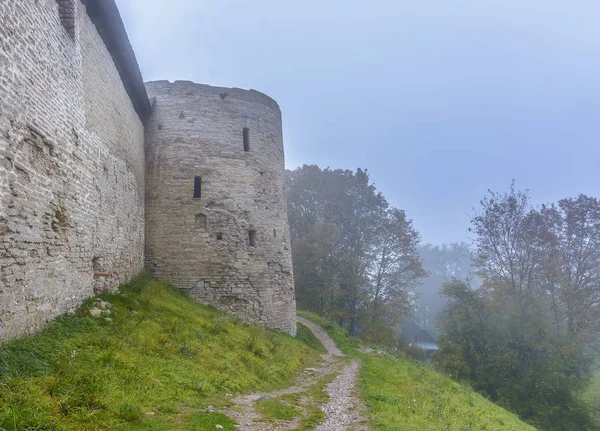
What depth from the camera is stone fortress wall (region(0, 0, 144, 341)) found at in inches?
227

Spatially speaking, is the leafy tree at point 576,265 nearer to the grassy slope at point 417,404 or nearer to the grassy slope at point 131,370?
the grassy slope at point 417,404

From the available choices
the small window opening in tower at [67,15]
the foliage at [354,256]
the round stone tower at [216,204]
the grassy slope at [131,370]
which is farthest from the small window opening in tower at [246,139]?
the foliage at [354,256]

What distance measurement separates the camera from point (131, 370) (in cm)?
632

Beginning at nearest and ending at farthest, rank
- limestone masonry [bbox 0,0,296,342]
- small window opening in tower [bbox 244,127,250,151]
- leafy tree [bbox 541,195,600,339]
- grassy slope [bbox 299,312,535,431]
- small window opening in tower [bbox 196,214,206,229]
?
limestone masonry [bbox 0,0,296,342], grassy slope [bbox 299,312,535,431], small window opening in tower [bbox 196,214,206,229], small window opening in tower [bbox 244,127,250,151], leafy tree [bbox 541,195,600,339]

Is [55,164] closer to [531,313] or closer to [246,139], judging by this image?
[246,139]

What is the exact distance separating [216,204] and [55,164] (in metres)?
7.64

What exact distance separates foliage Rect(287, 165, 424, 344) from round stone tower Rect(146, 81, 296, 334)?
1174cm

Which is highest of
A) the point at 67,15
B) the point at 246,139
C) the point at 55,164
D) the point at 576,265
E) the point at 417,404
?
the point at 246,139

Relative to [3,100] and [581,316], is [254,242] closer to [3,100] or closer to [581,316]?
[3,100]

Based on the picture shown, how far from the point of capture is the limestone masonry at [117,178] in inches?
240

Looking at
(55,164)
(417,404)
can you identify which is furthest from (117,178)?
(417,404)

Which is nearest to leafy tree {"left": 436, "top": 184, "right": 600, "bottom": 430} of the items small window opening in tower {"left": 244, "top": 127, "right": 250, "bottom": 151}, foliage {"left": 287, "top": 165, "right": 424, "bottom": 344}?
foliage {"left": 287, "top": 165, "right": 424, "bottom": 344}

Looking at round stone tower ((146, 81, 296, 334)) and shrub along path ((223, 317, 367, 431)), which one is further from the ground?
round stone tower ((146, 81, 296, 334))

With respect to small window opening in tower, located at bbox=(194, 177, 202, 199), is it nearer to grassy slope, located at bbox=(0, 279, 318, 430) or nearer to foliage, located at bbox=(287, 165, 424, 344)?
grassy slope, located at bbox=(0, 279, 318, 430)
